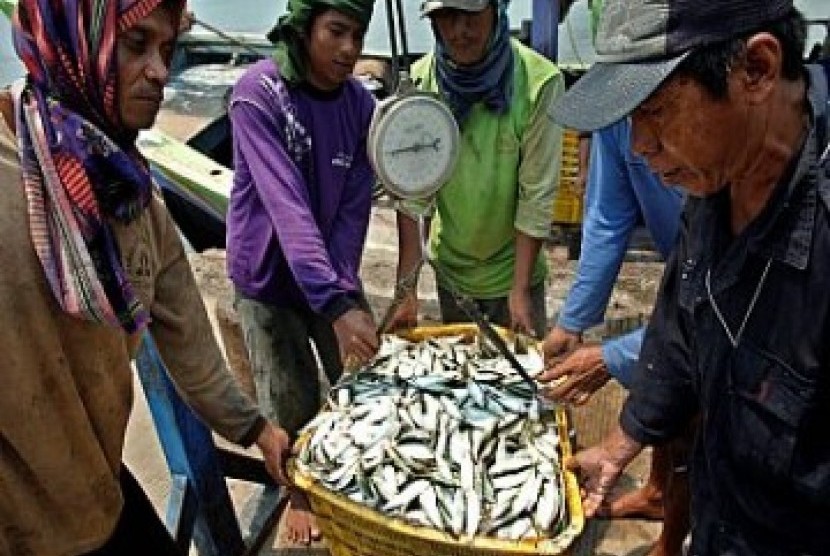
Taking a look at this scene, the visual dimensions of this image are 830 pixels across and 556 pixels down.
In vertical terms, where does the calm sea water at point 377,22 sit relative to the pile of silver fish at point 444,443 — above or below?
above

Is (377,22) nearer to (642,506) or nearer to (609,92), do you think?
(642,506)

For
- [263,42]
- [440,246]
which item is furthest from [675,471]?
[263,42]

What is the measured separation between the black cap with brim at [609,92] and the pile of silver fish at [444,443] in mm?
1158

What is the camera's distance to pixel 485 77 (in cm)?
316

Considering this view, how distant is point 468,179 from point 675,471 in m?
1.33

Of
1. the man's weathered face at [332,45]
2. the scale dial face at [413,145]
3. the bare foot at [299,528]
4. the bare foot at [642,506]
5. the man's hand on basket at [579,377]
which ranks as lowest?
the bare foot at [299,528]

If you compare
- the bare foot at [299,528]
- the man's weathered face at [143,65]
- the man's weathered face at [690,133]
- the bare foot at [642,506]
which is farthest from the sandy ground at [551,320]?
the man's weathered face at [143,65]

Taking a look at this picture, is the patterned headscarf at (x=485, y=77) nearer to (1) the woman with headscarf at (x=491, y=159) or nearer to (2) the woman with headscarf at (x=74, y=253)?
(1) the woman with headscarf at (x=491, y=159)

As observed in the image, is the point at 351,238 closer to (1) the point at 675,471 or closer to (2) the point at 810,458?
(1) the point at 675,471

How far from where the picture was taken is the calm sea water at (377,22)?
33.5 ft

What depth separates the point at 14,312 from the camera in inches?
66.7

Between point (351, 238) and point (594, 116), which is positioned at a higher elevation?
point (594, 116)

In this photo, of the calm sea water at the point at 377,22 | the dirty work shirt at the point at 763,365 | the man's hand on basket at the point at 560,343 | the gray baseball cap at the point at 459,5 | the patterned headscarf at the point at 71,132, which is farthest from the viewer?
the calm sea water at the point at 377,22

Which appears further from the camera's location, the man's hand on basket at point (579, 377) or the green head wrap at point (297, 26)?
the green head wrap at point (297, 26)
